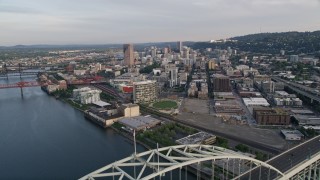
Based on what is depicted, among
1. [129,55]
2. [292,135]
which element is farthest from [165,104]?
[129,55]

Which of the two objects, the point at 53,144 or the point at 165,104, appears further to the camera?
the point at 165,104

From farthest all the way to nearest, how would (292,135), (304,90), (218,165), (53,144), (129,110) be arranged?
(304,90), (129,110), (53,144), (292,135), (218,165)

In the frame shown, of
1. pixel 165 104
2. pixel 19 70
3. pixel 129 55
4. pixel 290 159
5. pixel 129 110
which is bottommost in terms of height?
pixel 165 104

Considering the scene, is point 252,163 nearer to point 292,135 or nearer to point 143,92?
point 292,135

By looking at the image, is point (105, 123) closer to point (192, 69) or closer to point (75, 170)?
point (75, 170)

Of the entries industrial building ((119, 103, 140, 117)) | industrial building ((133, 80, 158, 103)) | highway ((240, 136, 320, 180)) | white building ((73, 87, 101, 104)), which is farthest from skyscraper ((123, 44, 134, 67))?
highway ((240, 136, 320, 180))

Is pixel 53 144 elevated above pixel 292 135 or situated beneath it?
situated beneath

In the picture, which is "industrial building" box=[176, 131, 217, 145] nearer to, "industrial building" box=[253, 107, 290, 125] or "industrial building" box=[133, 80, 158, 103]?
"industrial building" box=[253, 107, 290, 125]
